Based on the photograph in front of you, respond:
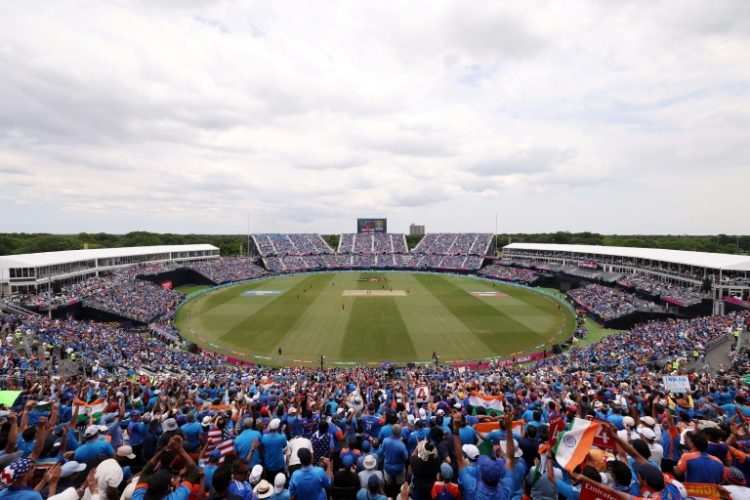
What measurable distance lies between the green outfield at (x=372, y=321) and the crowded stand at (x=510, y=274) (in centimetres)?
545

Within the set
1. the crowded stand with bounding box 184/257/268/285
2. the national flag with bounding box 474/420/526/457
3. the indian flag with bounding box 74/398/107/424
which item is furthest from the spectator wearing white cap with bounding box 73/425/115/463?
the crowded stand with bounding box 184/257/268/285

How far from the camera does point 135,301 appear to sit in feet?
143

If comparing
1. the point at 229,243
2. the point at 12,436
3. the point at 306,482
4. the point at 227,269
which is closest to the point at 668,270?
the point at 306,482

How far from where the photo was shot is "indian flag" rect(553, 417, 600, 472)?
203 inches

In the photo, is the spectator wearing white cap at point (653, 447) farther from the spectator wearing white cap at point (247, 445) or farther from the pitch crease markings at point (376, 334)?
the pitch crease markings at point (376, 334)

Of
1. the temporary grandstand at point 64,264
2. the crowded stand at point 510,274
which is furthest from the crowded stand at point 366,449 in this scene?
the crowded stand at point 510,274

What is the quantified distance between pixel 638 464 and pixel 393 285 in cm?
6187

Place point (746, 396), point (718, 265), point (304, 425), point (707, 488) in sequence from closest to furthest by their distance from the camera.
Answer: point (707, 488) → point (304, 425) → point (746, 396) → point (718, 265)

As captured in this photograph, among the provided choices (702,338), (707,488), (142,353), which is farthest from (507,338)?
(707,488)

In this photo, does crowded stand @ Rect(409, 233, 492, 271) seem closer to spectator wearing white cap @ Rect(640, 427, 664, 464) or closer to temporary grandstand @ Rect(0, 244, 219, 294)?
temporary grandstand @ Rect(0, 244, 219, 294)

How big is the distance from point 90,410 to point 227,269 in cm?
7043

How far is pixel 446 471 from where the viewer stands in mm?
5031

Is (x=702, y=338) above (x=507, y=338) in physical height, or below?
above

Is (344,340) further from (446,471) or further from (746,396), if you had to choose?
(446,471)
